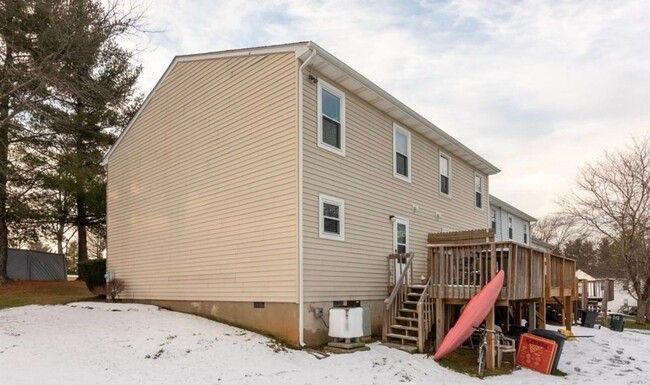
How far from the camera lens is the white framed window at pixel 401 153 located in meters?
13.6

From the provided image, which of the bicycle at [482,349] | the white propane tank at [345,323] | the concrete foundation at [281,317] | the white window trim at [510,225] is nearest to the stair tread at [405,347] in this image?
the white propane tank at [345,323]

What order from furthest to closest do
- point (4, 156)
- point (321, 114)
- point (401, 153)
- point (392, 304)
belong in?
1. point (4, 156)
2. point (401, 153)
3. point (392, 304)
4. point (321, 114)

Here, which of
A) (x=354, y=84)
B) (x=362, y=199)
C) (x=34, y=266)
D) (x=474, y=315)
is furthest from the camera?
(x=34, y=266)

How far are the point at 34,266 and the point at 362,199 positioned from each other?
21627 mm

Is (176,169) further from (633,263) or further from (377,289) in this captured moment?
(633,263)

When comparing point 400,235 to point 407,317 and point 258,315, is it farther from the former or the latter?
point 258,315

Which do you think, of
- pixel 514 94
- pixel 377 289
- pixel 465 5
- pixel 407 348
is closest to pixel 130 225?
pixel 377 289

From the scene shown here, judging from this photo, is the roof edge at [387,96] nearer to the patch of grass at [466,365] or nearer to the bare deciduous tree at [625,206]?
the patch of grass at [466,365]

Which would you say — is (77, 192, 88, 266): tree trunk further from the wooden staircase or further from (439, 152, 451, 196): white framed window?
the wooden staircase

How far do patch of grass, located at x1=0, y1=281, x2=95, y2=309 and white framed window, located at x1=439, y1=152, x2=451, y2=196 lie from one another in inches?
489

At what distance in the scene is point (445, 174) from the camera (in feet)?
53.9

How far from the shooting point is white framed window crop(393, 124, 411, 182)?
535 inches

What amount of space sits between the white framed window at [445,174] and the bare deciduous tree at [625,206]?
47.4 feet

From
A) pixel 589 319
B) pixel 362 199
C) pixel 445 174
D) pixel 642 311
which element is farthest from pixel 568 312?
pixel 642 311
